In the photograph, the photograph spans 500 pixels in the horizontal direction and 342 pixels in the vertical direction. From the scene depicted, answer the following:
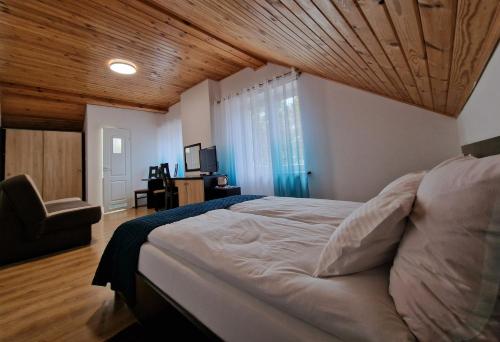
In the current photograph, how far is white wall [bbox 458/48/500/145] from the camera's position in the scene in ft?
2.96

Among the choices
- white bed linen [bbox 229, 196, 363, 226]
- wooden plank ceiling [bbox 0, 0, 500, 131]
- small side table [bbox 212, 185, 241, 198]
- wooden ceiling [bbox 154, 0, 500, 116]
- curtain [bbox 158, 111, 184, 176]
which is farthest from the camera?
curtain [bbox 158, 111, 184, 176]

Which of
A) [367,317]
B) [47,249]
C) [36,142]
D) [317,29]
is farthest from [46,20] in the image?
[367,317]

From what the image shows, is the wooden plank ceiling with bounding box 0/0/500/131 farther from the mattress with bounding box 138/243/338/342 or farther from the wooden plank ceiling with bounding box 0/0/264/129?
the mattress with bounding box 138/243/338/342

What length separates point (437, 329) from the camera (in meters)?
0.45

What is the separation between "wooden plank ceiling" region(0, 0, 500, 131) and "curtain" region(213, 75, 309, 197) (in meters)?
0.54

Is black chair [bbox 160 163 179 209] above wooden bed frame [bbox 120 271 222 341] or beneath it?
above

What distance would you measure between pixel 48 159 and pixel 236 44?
186 inches

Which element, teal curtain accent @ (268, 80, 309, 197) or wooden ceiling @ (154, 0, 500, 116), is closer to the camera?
wooden ceiling @ (154, 0, 500, 116)

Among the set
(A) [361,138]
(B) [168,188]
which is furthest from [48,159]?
(A) [361,138]

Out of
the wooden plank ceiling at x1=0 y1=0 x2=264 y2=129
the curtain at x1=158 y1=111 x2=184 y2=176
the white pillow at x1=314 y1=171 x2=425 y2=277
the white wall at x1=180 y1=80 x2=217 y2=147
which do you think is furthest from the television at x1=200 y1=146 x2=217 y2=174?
the white pillow at x1=314 y1=171 x2=425 y2=277

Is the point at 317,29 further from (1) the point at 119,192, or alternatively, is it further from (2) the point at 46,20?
(1) the point at 119,192

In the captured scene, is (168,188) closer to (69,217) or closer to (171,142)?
(171,142)

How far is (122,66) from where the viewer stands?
10.6 feet

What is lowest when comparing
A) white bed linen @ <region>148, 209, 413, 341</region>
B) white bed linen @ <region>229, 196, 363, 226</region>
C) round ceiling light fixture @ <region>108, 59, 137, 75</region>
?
white bed linen @ <region>148, 209, 413, 341</region>
